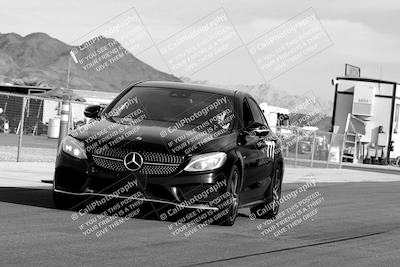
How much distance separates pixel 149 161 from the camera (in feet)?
32.4

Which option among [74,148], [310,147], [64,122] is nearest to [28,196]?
[74,148]

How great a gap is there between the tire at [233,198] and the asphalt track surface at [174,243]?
0.29 ft

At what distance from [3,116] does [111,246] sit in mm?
20285

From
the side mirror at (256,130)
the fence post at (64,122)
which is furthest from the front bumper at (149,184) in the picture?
the fence post at (64,122)

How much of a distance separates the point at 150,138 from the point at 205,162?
2.12 feet

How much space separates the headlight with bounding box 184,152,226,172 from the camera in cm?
997

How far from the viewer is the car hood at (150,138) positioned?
9.95m

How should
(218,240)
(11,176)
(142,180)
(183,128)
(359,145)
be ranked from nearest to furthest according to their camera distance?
(218,240), (142,180), (183,128), (11,176), (359,145)

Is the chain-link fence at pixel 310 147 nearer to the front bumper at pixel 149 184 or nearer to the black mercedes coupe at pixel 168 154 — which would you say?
the black mercedes coupe at pixel 168 154

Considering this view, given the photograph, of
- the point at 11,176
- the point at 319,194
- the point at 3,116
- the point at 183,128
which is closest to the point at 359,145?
the point at 3,116

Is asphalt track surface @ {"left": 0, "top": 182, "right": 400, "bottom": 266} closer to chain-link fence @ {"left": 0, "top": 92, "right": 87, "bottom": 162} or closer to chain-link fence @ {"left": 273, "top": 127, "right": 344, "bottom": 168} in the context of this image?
chain-link fence @ {"left": 0, "top": 92, "right": 87, "bottom": 162}

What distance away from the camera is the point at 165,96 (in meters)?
11.4

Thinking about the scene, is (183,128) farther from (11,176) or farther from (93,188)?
(11,176)

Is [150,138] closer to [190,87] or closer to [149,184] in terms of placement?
[149,184]
